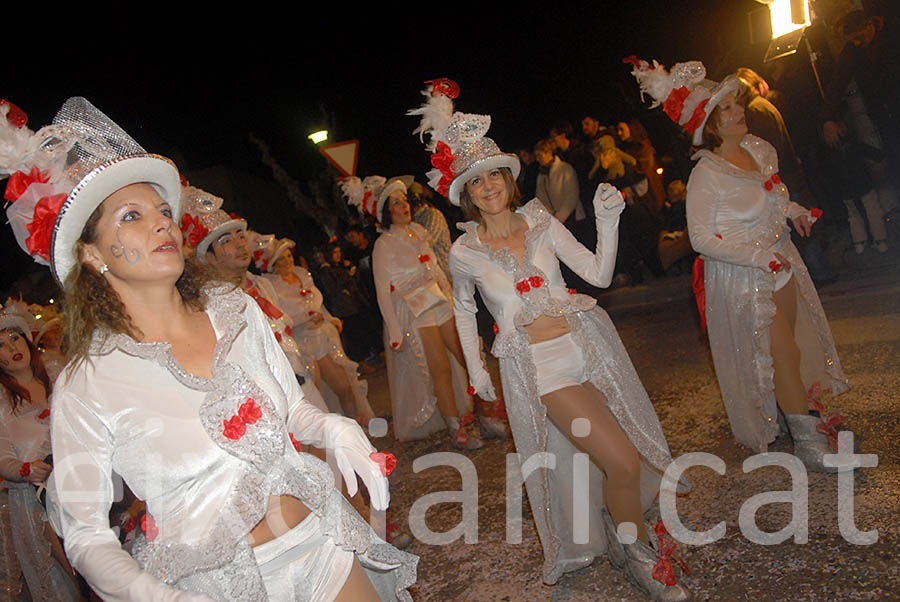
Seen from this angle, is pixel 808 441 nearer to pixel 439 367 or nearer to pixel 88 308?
pixel 439 367

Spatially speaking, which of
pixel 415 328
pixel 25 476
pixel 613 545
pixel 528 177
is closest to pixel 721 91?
pixel 613 545

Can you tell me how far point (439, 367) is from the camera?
7035mm

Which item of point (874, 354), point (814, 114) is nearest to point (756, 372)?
point (874, 354)

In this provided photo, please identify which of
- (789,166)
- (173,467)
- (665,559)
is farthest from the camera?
(789,166)

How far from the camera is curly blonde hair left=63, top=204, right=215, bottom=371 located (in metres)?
2.24

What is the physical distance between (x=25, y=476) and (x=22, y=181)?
11.5 ft

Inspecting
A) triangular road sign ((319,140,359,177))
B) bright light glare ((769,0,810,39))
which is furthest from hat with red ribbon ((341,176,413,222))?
bright light glare ((769,0,810,39))

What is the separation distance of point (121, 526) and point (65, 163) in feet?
9.90

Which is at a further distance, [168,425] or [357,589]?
[357,589]

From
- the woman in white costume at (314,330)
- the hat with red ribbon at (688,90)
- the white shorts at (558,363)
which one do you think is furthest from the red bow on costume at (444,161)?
the woman in white costume at (314,330)

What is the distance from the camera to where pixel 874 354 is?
18.9 ft

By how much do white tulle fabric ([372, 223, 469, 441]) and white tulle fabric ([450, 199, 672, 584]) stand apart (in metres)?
2.97

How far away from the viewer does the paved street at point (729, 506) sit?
3.35 m

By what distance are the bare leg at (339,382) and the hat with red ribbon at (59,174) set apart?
17.5ft
